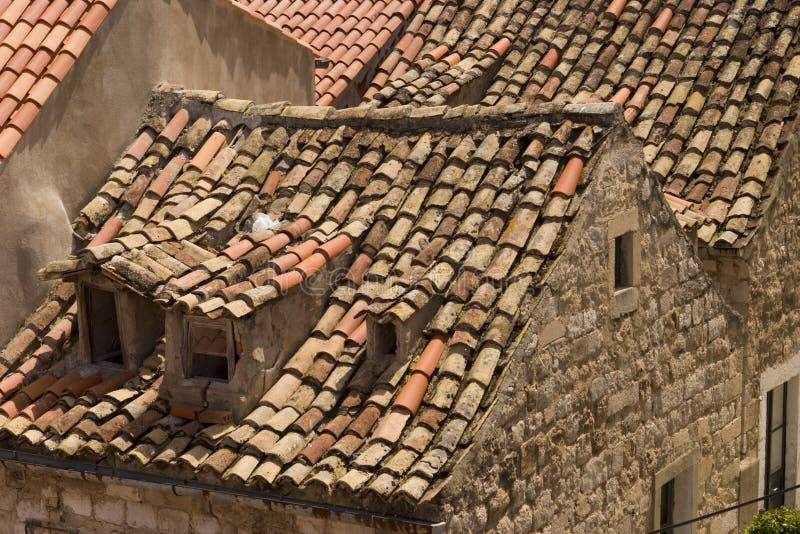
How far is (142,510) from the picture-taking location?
8.93 meters

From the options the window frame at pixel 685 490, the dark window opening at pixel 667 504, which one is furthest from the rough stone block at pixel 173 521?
the dark window opening at pixel 667 504

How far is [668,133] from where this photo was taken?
45.5 feet

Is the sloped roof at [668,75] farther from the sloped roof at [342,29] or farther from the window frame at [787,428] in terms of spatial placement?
the window frame at [787,428]

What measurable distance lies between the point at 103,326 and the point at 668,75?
7398mm

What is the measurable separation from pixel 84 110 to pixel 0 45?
901mm

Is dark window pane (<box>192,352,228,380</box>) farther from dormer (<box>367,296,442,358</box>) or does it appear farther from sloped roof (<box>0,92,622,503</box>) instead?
dormer (<box>367,296,442,358</box>)

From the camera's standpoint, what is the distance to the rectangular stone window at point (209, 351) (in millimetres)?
8805

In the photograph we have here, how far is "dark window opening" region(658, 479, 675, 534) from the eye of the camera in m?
11.2

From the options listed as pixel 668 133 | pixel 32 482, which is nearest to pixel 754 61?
pixel 668 133

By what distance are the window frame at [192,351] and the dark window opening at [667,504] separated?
4.22 meters

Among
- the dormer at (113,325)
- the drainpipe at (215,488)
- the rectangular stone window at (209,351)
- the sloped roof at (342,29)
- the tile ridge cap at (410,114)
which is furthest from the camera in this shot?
the sloped roof at (342,29)

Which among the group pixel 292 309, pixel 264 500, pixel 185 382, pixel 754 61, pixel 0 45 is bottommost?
pixel 264 500

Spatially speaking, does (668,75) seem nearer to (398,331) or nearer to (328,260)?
(328,260)

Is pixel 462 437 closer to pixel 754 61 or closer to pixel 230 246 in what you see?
pixel 230 246
